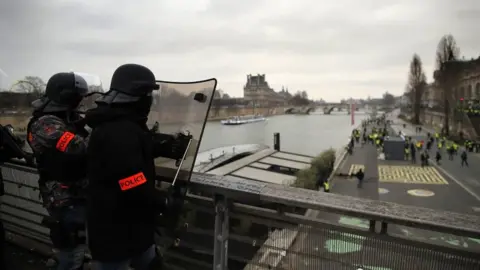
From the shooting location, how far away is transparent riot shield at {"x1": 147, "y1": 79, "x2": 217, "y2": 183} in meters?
1.58

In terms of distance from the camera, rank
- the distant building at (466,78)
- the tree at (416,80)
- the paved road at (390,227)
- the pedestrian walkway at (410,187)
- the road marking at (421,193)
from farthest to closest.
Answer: the tree at (416,80) < the distant building at (466,78) < the road marking at (421,193) < the pedestrian walkway at (410,187) < the paved road at (390,227)

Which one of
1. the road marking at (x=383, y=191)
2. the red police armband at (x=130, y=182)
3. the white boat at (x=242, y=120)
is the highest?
the red police armband at (x=130, y=182)

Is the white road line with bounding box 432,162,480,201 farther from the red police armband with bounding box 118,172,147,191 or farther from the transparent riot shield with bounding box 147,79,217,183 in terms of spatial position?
the red police armband with bounding box 118,172,147,191

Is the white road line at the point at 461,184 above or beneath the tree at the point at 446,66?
beneath

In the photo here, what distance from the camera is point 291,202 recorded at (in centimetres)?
153

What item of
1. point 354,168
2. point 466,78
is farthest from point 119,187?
point 466,78

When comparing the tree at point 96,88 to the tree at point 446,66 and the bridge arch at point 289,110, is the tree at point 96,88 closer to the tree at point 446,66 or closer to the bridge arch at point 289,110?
the tree at point 446,66

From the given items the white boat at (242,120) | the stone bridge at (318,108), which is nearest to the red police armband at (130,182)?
the white boat at (242,120)

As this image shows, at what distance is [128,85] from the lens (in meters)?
1.41

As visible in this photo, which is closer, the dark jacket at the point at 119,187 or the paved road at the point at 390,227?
the dark jacket at the point at 119,187

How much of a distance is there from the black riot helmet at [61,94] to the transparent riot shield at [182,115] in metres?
0.41

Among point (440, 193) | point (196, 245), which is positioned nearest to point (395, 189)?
point (440, 193)

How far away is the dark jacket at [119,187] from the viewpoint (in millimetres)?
1280

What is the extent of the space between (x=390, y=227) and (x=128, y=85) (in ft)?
4.34
